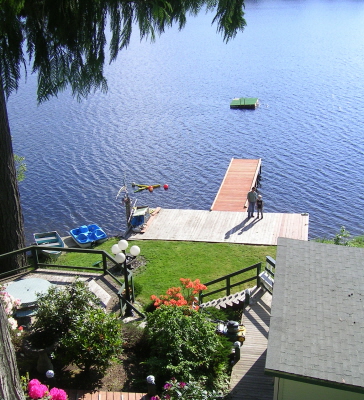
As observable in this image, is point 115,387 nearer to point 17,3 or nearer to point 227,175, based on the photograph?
point 17,3

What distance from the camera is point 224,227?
24.6m

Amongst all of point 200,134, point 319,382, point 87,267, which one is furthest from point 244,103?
point 319,382

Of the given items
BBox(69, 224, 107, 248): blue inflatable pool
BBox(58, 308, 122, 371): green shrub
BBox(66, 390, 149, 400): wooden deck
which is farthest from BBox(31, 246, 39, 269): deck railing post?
BBox(69, 224, 107, 248): blue inflatable pool

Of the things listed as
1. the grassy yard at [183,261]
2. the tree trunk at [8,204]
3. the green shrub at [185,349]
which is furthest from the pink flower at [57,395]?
the grassy yard at [183,261]

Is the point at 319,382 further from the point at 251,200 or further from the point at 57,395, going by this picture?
the point at 251,200

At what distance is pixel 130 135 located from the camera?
42.3m

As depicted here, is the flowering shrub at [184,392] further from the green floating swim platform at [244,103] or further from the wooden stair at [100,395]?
the green floating swim platform at [244,103]

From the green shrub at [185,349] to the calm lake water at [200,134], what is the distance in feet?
58.2

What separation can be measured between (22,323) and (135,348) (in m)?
2.84

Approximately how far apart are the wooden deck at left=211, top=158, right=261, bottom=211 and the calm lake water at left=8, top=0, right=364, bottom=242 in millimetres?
1223

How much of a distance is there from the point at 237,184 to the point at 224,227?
23.6ft

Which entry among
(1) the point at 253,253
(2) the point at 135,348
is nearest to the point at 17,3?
(2) the point at 135,348

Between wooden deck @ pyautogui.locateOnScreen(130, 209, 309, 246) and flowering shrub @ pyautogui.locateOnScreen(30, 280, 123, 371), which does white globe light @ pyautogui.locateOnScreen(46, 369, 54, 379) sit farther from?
wooden deck @ pyautogui.locateOnScreen(130, 209, 309, 246)

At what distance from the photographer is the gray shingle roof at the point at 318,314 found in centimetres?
855
